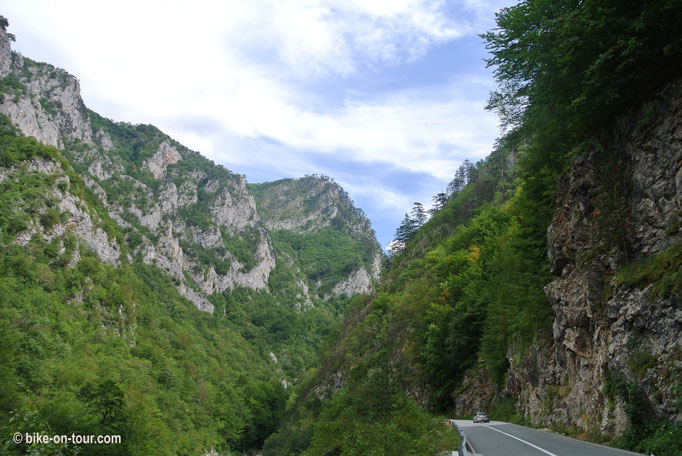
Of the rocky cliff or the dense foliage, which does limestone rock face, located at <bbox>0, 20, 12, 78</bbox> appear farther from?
the dense foliage

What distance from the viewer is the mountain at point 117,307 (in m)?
42.7

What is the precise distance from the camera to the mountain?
4272 centimetres

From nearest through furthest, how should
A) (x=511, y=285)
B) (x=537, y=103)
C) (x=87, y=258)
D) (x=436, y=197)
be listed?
(x=537, y=103), (x=511, y=285), (x=87, y=258), (x=436, y=197)

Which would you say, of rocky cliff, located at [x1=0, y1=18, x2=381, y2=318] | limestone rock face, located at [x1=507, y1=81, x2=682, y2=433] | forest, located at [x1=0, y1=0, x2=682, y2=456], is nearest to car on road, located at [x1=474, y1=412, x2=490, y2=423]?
forest, located at [x1=0, y1=0, x2=682, y2=456]

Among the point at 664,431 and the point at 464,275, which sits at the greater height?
the point at 464,275

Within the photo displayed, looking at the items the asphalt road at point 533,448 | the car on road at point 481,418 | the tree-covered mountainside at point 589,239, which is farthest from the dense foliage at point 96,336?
the tree-covered mountainside at point 589,239

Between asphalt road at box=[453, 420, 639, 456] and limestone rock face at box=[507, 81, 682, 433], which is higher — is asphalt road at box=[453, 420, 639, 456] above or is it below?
below

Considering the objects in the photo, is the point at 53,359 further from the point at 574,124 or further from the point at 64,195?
the point at 574,124

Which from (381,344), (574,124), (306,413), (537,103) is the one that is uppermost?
(537,103)

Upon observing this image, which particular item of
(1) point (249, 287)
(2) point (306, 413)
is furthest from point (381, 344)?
(1) point (249, 287)

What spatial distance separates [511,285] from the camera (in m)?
23.0

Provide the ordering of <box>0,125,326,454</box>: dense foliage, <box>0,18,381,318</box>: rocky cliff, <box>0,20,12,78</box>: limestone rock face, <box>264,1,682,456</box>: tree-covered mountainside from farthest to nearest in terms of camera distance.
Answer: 1. <box>0,18,381,318</box>: rocky cliff
2. <box>0,20,12,78</box>: limestone rock face
3. <box>0,125,326,454</box>: dense foliage
4. <box>264,1,682,456</box>: tree-covered mountainside

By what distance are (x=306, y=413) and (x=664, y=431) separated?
66.3 metres

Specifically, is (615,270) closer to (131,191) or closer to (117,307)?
(117,307)
